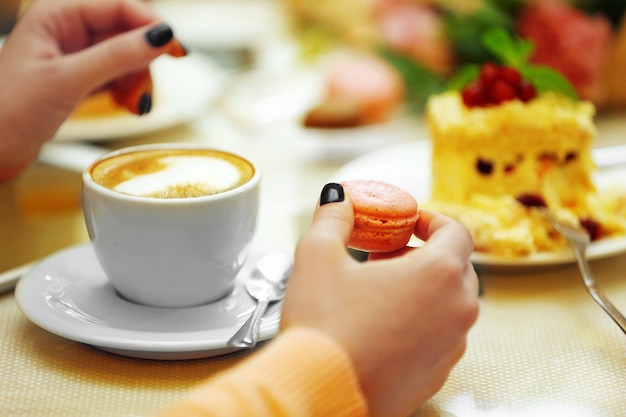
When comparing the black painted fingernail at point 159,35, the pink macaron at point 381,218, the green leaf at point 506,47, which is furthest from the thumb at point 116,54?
the green leaf at point 506,47

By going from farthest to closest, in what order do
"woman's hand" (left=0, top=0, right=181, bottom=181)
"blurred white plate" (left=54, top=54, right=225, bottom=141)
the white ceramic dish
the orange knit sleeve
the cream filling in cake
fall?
"blurred white plate" (left=54, top=54, right=225, bottom=141) → the white ceramic dish → the cream filling in cake → "woman's hand" (left=0, top=0, right=181, bottom=181) → the orange knit sleeve

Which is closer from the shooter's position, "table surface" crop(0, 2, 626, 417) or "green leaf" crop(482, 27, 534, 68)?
"table surface" crop(0, 2, 626, 417)

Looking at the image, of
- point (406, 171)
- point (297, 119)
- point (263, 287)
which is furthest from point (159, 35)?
point (297, 119)

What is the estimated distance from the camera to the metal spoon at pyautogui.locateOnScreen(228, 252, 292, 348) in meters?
0.67

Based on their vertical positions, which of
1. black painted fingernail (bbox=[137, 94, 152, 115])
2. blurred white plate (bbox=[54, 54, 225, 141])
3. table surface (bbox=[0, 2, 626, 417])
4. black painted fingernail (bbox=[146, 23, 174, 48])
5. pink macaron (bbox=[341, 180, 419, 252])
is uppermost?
black painted fingernail (bbox=[146, 23, 174, 48])

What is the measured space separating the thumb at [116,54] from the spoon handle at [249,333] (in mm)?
372

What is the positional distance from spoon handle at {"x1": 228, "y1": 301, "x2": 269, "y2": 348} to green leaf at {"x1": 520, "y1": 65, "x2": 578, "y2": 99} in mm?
588

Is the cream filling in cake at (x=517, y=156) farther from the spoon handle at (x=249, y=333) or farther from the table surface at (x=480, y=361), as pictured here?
the spoon handle at (x=249, y=333)

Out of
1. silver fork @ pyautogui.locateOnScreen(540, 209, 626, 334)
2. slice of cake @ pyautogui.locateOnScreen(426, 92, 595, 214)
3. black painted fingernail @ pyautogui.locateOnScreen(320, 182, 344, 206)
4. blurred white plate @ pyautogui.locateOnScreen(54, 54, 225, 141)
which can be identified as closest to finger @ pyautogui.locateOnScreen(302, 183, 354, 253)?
black painted fingernail @ pyautogui.locateOnScreen(320, 182, 344, 206)

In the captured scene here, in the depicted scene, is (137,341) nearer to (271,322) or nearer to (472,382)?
(271,322)

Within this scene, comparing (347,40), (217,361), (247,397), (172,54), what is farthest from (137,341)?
(347,40)

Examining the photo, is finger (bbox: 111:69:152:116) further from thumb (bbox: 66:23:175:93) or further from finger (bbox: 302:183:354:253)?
finger (bbox: 302:183:354:253)

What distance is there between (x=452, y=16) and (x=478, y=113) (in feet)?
2.40

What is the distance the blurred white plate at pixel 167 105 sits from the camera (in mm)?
1348
